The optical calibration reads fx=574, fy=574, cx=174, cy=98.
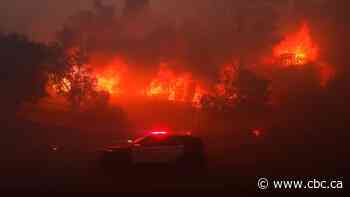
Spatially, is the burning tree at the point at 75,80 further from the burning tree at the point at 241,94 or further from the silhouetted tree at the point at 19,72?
the burning tree at the point at 241,94

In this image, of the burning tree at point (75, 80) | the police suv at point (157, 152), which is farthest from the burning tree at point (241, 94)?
the police suv at point (157, 152)

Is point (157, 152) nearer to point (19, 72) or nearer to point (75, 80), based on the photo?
point (19, 72)

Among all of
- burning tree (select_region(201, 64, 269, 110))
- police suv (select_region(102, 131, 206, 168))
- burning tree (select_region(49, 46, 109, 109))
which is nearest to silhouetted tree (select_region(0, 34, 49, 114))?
burning tree (select_region(49, 46, 109, 109))

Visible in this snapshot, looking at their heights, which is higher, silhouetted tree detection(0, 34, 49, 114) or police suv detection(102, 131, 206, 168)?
silhouetted tree detection(0, 34, 49, 114)

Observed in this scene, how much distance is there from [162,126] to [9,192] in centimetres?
6220

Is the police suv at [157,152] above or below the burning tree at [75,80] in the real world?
below

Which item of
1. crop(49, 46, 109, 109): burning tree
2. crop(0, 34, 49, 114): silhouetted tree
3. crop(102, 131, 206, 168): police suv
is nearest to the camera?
crop(102, 131, 206, 168): police suv

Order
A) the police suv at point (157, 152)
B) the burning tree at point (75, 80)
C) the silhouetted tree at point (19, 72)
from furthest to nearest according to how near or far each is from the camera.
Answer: the burning tree at point (75, 80)
the silhouetted tree at point (19, 72)
the police suv at point (157, 152)

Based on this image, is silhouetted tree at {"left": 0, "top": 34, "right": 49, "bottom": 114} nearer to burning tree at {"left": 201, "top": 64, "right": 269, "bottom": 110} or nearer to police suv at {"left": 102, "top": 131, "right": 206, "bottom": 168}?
burning tree at {"left": 201, "top": 64, "right": 269, "bottom": 110}

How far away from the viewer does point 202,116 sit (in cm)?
8462

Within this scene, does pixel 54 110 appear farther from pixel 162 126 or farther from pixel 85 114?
pixel 162 126

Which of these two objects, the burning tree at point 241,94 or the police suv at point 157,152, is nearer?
the police suv at point 157,152

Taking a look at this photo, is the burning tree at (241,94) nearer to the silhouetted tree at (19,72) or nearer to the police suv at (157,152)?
the silhouetted tree at (19,72)

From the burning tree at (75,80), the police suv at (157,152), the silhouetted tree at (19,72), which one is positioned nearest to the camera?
the police suv at (157,152)
